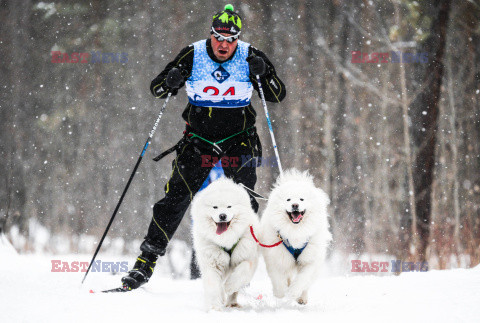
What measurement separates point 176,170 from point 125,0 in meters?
5.49

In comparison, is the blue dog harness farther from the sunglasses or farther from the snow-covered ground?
the sunglasses

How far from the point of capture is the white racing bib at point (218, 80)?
3.57 m

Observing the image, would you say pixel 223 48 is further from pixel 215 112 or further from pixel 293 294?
pixel 293 294

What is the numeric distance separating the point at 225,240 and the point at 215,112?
3.77 ft

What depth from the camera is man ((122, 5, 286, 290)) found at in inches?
140

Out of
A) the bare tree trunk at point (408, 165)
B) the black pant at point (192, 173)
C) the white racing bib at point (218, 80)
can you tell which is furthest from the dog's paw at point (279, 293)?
the bare tree trunk at point (408, 165)

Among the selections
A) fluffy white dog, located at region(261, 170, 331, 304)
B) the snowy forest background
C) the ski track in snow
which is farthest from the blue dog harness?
the snowy forest background

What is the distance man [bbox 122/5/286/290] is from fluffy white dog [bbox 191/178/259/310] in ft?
1.73

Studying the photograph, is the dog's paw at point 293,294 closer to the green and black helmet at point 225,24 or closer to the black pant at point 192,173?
the black pant at point 192,173

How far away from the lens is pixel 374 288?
3.67 meters

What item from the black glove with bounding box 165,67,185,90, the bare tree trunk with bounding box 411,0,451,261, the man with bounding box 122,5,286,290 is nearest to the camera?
the black glove with bounding box 165,67,185,90

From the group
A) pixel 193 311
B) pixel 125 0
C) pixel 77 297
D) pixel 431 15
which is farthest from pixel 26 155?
pixel 431 15

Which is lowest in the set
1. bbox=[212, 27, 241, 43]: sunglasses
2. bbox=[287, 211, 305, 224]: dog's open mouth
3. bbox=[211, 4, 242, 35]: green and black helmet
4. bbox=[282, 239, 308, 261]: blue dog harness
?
bbox=[282, 239, 308, 261]: blue dog harness

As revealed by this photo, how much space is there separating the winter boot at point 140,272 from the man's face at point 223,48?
1.81m
